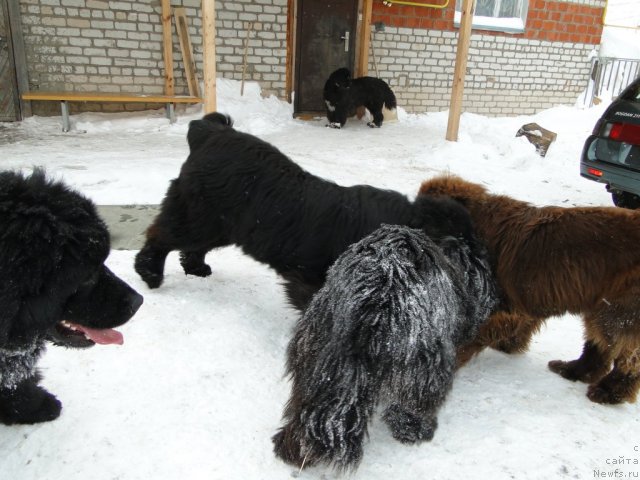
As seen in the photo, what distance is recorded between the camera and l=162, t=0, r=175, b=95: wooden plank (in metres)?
10.1

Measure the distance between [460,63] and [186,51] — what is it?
604 cm

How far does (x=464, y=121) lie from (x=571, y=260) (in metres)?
10.7

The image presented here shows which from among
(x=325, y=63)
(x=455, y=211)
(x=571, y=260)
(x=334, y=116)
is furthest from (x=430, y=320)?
(x=325, y=63)

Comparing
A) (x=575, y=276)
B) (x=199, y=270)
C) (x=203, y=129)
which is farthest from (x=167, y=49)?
(x=575, y=276)

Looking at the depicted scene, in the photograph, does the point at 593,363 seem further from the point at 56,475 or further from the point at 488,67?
the point at 488,67

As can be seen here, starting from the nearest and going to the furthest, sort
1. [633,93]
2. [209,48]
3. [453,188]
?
[453,188] → [633,93] → [209,48]

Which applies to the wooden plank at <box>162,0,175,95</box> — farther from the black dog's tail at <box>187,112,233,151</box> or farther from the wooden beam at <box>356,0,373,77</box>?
the black dog's tail at <box>187,112,233,151</box>

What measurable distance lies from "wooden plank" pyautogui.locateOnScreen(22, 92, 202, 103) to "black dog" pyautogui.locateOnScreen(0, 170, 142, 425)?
8.43 meters

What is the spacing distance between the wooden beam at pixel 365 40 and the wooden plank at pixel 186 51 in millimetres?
4395

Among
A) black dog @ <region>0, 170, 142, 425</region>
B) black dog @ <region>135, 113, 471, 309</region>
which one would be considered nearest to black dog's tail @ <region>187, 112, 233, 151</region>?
black dog @ <region>135, 113, 471, 309</region>

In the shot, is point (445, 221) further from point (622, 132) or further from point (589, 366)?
point (622, 132)

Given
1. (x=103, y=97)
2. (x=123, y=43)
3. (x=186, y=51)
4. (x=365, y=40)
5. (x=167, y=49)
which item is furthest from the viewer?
(x=365, y=40)

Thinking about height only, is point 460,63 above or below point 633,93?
above

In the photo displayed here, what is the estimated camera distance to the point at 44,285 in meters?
1.70
